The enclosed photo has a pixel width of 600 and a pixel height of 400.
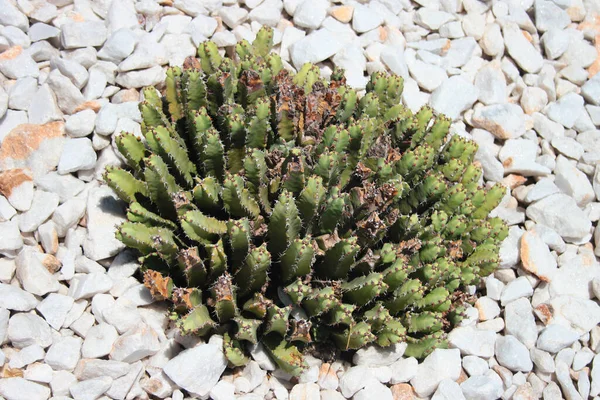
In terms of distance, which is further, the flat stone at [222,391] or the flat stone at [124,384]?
the flat stone at [222,391]

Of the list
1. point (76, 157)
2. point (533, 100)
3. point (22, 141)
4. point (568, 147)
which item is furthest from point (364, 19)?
point (22, 141)

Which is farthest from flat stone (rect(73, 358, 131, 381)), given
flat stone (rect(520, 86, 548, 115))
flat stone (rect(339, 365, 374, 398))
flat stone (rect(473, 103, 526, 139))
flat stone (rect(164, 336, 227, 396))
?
flat stone (rect(520, 86, 548, 115))

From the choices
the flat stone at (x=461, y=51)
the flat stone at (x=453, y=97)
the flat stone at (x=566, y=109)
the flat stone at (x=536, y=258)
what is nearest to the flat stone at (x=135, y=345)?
the flat stone at (x=536, y=258)

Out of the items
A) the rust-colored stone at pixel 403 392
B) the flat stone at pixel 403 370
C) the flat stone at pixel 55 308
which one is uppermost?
the flat stone at pixel 55 308

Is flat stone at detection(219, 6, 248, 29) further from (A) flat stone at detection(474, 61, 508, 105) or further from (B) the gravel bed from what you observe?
(A) flat stone at detection(474, 61, 508, 105)

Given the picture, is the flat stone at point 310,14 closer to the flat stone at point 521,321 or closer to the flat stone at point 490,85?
the flat stone at point 490,85

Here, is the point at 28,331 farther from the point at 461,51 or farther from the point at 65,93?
the point at 461,51
